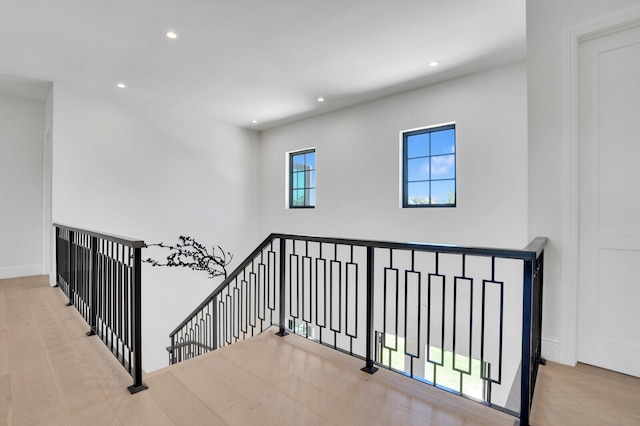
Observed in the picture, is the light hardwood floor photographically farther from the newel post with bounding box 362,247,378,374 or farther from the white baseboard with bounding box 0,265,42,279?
the white baseboard with bounding box 0,265,42,279

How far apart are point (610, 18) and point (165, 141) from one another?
5676mm

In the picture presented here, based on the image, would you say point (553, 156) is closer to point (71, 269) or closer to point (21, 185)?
point (71, 269)

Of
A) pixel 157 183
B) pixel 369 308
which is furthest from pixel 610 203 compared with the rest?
pixel 157 183

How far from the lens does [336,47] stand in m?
3.32

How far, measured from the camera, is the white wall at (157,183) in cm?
449

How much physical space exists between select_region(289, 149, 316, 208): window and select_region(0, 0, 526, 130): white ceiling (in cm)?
154

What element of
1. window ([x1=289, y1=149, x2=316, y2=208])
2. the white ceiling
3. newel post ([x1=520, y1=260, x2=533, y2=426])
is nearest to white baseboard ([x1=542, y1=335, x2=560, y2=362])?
newel post ([x1=520, y1=260, x2=533, y2=426])

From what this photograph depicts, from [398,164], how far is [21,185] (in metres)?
5.96

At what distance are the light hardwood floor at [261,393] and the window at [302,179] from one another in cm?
385

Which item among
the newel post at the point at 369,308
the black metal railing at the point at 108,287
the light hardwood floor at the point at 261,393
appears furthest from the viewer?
the newel post at the point at 369,308

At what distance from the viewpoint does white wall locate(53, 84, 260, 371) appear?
4488mm

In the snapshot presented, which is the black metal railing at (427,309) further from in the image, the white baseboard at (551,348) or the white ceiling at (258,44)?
the white ceiling at (258,44)

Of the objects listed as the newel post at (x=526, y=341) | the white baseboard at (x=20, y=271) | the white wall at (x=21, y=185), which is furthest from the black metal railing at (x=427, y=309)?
the white wall at (x=21, y=185)

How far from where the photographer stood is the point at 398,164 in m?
4.62
